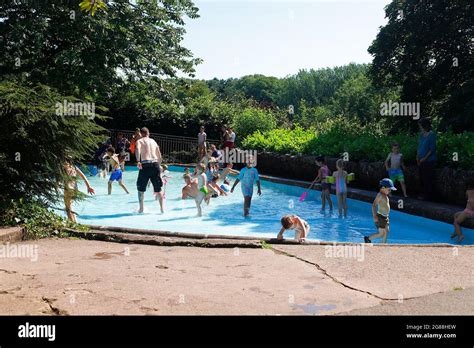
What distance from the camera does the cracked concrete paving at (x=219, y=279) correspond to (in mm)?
4645

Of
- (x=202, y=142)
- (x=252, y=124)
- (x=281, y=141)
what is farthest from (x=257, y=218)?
(x=252, y=124)

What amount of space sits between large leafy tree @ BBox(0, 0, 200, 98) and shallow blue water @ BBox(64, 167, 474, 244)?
4131 millimetres

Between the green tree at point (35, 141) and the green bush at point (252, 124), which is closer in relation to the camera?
the green tree at point (35, 141)

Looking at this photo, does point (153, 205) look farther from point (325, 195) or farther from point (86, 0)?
point (86, 0)

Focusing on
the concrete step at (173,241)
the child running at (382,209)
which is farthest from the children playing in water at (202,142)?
A: the concrete step at (173,241)

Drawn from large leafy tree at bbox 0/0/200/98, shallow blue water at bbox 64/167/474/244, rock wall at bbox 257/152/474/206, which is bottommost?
shallow blue water at bbox 64/167/474/244

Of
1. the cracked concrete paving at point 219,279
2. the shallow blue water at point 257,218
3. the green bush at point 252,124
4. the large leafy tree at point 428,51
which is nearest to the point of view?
the cracked concrete paving at point 219,279

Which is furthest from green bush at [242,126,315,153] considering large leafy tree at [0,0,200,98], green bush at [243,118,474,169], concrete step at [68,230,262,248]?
concrete step at [68,230,262,248]

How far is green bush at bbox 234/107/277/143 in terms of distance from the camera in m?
29.2

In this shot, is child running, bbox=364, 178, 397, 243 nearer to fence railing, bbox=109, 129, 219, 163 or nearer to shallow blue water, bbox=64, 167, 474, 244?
shallow blue water, bbox=64, 167, 474, 244

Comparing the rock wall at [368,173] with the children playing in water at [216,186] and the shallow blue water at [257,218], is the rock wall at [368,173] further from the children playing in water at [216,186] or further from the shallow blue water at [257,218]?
the children playing in water at [216,186]

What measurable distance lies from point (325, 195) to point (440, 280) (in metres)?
9.00

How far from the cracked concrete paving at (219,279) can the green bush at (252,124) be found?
876 inches
